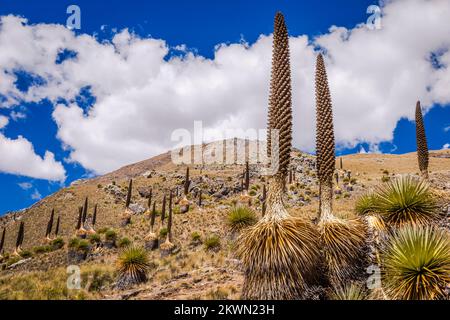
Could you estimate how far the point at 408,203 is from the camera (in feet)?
32.4

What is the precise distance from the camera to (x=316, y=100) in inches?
387

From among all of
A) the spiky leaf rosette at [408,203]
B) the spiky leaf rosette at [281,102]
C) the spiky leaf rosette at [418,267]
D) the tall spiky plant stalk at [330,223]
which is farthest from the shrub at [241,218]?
the spiky leaf rosette at [418,267]

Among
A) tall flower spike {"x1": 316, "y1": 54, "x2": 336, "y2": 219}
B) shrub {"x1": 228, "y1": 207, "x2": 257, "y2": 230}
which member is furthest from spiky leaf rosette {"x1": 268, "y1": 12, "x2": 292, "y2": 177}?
shrub {"x1": 228, "y1": 207, "x2": 257, "y2": 230}

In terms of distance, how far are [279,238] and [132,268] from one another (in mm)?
13138

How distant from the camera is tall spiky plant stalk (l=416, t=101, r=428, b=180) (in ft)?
48.3

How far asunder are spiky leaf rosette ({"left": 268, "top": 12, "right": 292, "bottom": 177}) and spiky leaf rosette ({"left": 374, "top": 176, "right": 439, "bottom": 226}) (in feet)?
12.0

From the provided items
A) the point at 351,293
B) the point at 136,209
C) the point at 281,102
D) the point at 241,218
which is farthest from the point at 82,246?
the point at 351,293

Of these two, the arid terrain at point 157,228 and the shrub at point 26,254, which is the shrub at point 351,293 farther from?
the shrub at point 26,254

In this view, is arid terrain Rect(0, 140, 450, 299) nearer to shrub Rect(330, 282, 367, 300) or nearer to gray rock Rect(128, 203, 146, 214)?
gray rock Rect(128, 203, 146, 214)
